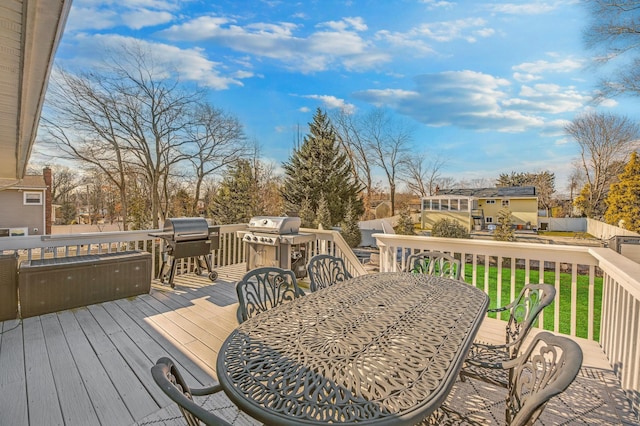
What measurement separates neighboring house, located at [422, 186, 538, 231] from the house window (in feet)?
65.4

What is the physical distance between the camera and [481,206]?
22344 mm

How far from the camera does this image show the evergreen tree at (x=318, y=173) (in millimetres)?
15547

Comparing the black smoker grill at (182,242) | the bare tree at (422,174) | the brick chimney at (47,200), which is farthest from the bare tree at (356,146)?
the black smoker grill at (182,242)

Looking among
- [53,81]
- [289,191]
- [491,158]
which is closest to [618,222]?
[491,158]

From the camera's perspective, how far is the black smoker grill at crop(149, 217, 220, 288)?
425 cm

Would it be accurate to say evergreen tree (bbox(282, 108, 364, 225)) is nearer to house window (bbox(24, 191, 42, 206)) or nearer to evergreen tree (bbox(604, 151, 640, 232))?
house window (bbox(24, 191, 42, 206))

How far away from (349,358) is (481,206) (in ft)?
80.5

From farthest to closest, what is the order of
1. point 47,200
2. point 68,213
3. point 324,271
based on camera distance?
point 68,213 → point 47,200 → point 324,271

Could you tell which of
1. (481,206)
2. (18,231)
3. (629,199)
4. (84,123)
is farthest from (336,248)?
(481,206)

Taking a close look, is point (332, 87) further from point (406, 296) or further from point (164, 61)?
point (406, 296)

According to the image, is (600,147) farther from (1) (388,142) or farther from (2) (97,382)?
(2) (97,382)

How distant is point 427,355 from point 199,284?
4.05 metres

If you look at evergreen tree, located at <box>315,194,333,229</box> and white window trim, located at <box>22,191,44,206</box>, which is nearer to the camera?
white window trim, located at <box>22,191,44,206</box>

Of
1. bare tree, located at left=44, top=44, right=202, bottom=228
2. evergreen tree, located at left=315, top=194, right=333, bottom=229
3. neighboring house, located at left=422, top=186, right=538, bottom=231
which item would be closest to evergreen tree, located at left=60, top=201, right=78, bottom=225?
bare tree, located at left=44, top=44, right=202, bottom=228
